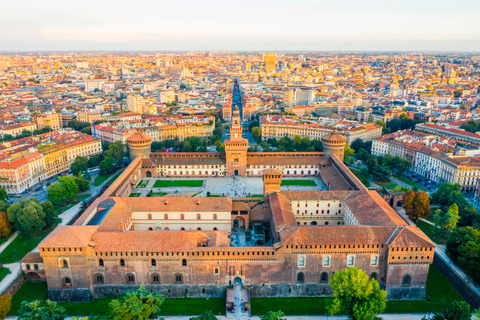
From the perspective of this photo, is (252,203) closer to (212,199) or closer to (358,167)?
(212,199)

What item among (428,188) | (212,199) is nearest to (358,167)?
(428,188)

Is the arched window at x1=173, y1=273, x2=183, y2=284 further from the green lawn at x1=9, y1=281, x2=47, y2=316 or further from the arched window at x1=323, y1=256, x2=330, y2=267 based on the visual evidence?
the arched window at x1=323, y1=256, x2=330, y2=267

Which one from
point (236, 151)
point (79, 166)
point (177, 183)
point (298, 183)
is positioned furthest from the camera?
point (79, 166)

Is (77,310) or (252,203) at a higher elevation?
(252,203)

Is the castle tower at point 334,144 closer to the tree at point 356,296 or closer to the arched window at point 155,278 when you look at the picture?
the tree at point 356,296

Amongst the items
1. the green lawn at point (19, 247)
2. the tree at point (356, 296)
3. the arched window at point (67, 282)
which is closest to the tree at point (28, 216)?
the green lawn at point (19, 247)

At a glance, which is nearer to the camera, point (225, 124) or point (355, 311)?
point (355, 311)

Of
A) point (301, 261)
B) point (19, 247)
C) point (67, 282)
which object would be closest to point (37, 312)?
point (67, 282)

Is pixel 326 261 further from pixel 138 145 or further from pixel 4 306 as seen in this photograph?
pixel 138 145
